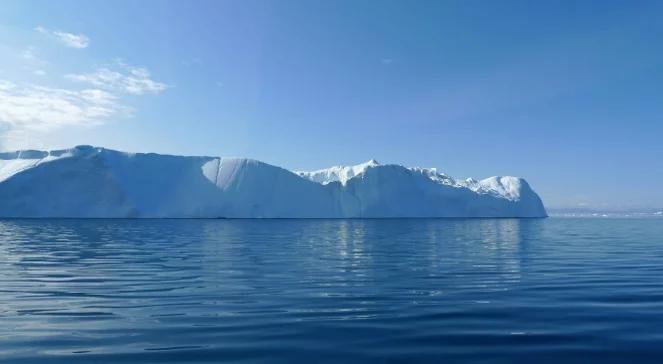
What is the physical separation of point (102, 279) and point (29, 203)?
243ft

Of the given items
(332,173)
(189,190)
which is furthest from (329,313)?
(332,173)

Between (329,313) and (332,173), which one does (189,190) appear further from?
(329,313)

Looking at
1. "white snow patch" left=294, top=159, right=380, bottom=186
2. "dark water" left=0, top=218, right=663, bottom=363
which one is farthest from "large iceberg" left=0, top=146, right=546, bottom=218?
"dark water" left=0, top=218, right=663, bottom=363

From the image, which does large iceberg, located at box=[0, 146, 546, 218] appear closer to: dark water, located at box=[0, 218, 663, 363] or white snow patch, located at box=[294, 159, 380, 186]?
white snow patch, located at box=[294, 159, 380, 186]

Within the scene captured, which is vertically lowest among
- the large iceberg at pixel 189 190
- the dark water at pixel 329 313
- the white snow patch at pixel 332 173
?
the dark water at pixel 329 313

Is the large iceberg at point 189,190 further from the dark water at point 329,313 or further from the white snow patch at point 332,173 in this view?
the dark water at point 329,313

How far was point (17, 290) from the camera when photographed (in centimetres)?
1084

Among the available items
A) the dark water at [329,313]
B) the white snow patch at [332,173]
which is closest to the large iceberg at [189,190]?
the white snow patch at [332,173]

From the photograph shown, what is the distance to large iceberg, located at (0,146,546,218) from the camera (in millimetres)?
76188

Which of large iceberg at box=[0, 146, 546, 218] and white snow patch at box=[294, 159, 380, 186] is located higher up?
white snow patch at box=[294, 159, 380, 186]

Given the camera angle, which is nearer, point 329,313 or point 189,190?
point 329,313

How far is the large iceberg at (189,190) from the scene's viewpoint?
250 ft

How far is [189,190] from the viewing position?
83.9 m

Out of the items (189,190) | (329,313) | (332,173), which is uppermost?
(332,173)
